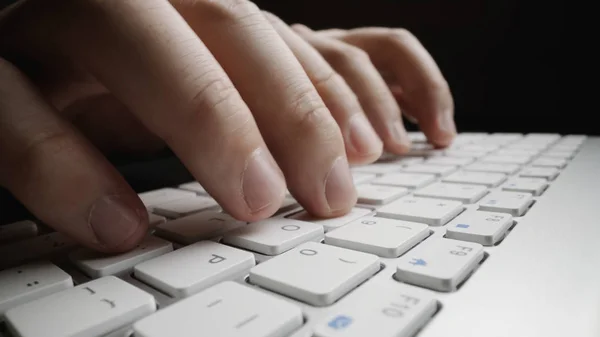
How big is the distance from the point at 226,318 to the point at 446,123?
0.88 m

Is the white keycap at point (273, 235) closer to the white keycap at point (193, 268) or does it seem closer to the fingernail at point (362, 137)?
A: the white keycap at point (193, 268)

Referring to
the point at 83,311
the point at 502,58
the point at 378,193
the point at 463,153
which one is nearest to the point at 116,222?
the point at 83,311

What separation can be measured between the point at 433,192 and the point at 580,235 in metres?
0.19

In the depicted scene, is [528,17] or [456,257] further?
[528,17]

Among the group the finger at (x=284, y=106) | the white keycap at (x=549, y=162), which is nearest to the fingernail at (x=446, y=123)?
the white keycap at (x=549, y=162)

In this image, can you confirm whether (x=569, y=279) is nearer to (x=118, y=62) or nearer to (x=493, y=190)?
(x=493, y=190)

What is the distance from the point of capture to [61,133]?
1.26ft

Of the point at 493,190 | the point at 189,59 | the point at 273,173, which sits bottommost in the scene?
the point at 493,190

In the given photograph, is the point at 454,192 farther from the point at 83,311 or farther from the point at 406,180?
the point at 83,311

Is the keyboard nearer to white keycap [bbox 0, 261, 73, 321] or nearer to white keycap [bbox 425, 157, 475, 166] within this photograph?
white keycap [bbox 0, 261, 73, 321]

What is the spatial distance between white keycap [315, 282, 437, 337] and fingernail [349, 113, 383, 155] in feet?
1.21

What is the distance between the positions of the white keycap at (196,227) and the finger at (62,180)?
4cm

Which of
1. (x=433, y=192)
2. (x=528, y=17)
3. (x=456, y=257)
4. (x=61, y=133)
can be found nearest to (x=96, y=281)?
(x=61, y=133)

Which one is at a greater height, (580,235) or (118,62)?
(118,62)
